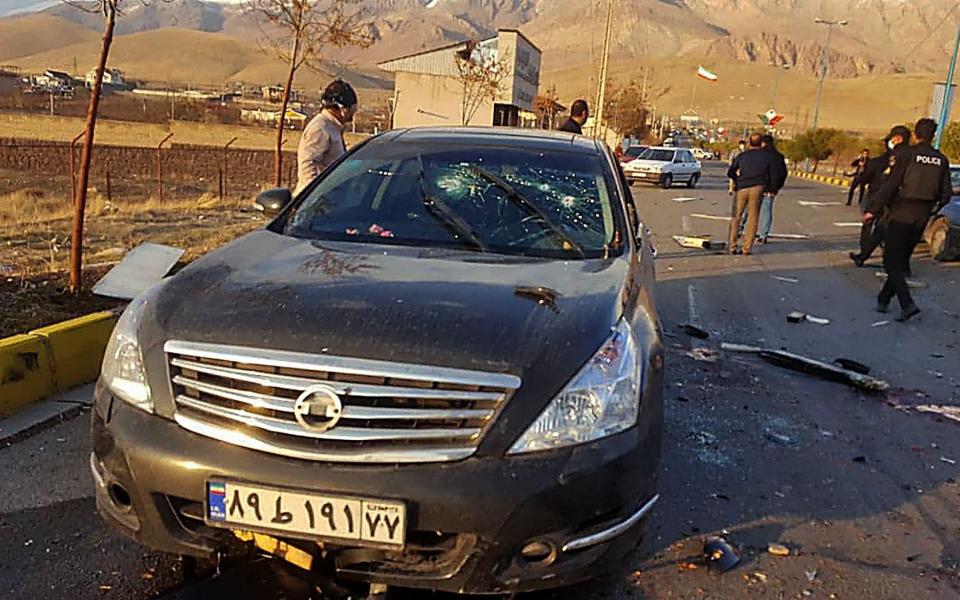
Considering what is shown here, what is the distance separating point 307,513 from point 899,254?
7.62m

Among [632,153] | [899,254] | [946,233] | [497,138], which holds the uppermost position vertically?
[497,138]

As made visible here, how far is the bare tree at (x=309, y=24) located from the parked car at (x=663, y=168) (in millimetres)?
14189

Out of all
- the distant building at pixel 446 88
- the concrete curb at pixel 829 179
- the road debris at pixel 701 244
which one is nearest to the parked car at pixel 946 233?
the road debris at pixel 701 244

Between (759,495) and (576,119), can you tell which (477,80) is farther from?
(759,495)

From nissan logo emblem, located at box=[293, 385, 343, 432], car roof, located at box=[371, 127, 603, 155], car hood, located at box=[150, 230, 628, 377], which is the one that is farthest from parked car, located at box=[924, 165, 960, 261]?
nissan logo emblem, located at box=[293, 385, 343, 432]

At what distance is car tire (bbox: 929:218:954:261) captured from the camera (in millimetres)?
12117

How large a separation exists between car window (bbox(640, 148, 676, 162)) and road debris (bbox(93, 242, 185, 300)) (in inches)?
893

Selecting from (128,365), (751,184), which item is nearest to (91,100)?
(128,365)

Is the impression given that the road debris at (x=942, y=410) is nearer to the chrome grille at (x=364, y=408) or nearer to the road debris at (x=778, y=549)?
the road debris at (x=778, y=549)

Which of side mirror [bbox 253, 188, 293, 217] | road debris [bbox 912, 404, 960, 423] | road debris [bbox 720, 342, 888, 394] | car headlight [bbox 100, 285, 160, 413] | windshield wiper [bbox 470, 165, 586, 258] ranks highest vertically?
windshield wiper [bbox 470, 165, 586, 258]

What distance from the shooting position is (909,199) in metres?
8.38

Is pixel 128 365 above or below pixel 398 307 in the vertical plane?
below

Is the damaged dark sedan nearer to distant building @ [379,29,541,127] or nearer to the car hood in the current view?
the car hood

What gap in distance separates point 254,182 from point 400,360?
28688 mm
